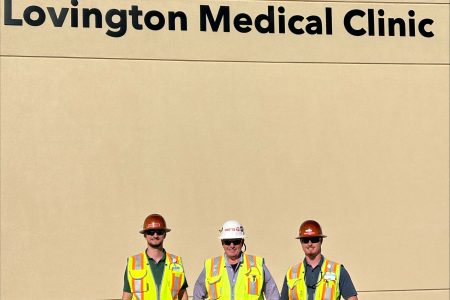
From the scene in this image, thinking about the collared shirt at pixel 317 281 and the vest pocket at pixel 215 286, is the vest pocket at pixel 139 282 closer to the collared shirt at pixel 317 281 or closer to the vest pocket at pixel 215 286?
the vest pocket at pixel 215 286

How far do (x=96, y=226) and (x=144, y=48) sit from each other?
269cm

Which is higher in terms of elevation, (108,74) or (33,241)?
(108,74)

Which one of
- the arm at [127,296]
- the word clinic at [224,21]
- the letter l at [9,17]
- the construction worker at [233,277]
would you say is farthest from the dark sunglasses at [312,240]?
the letter l at [9,17]

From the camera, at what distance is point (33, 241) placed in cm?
1160

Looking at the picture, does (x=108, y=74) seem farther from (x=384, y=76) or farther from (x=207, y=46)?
(x=384, y=76)

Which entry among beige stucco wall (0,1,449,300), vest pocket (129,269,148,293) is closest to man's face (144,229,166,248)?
vest pocket (129,269,148,293)

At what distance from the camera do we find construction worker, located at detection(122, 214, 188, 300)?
8578mm

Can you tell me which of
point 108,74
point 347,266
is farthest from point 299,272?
point 108,74

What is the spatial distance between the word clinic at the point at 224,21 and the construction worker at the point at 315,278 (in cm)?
503

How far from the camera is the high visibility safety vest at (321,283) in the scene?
8.12 m

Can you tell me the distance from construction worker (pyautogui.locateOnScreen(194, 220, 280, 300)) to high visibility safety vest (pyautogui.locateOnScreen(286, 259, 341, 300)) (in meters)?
0.24

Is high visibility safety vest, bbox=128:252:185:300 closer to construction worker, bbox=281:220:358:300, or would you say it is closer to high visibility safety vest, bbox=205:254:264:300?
high visibility safety vest, bbox=205:254:264:300

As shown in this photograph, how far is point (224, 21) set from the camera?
40.7ft

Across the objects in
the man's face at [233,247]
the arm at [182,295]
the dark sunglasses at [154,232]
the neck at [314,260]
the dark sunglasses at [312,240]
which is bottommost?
the arm at [182,295]
